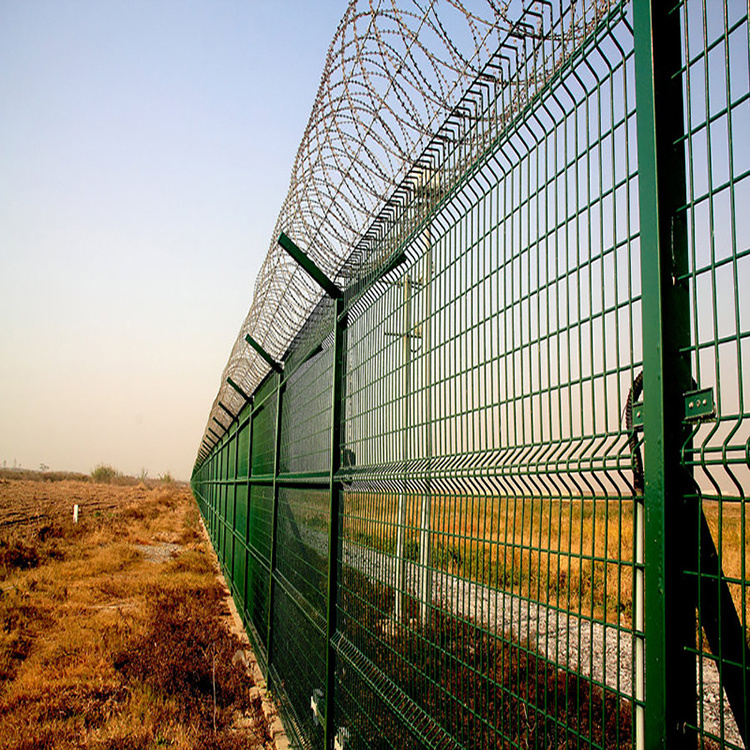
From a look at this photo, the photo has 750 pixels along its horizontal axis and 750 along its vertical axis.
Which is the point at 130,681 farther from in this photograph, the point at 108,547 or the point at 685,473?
the point at 108,547

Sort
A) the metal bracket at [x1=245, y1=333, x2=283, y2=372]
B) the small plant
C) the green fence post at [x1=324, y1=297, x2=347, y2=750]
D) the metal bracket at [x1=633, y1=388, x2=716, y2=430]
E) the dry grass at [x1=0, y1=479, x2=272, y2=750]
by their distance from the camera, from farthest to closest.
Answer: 1. the small plant
2. the metal bracket at [x1=245, y1=333, x2=283, y2=372]
3. the dry grass at [x1=0, y1=479, x2=272, y2=750]
4. the green fence post at [x1=324, y1=297, x2=347, y2=750]
5. the metal bracket at [x1=633, y1=388, x2=716, y2=430]

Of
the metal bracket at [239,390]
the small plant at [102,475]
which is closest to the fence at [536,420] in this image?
the metal bracket at [239,390]

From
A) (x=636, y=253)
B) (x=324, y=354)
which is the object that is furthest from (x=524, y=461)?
(x=324, y=354)

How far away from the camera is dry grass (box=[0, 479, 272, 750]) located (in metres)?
5.86

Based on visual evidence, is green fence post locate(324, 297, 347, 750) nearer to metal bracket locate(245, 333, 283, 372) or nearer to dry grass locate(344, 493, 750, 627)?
dry grass locate(344, 493, 750, 627)

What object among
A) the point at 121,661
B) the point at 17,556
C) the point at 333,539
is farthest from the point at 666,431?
the point at 17,556

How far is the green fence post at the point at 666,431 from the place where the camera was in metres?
1.28

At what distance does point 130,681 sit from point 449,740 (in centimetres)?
609

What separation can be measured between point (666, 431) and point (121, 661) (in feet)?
27.0

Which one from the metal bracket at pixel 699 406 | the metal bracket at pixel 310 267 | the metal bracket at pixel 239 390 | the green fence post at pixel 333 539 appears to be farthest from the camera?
the metal bracket at pixel 239 390

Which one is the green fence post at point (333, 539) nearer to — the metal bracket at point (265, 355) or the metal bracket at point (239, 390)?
the metal bracket at point (265, 355)

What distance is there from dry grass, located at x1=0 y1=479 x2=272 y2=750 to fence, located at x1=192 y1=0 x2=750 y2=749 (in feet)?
9.13

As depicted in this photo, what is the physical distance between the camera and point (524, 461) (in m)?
1.72

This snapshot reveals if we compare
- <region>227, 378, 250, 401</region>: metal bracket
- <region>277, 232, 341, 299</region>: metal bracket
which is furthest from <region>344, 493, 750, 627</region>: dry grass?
<region>227, 378, 250, 401</region>: metal bracket
